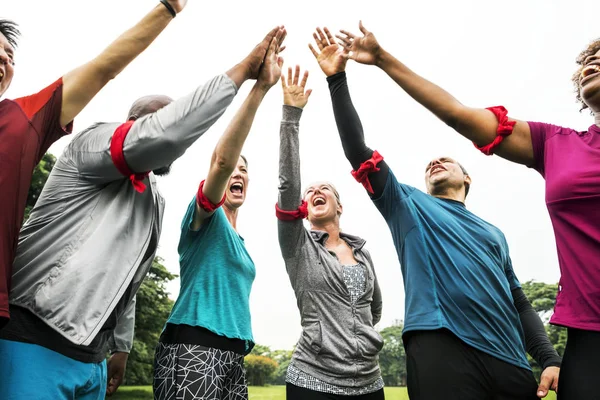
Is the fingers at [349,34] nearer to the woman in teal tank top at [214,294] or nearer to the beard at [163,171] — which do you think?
the woman in teal tank top at [214,294]

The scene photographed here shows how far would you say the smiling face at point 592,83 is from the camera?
2438 mm

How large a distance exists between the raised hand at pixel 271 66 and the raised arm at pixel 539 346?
214 centimetres

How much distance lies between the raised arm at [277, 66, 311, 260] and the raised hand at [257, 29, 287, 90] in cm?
76

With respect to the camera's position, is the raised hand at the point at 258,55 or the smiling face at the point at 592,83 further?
the raised hand at the point at 258,55

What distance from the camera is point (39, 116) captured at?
2.04 metres

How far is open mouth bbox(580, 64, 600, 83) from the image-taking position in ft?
8.09

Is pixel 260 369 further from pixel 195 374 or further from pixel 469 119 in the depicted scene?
pixel 469 119

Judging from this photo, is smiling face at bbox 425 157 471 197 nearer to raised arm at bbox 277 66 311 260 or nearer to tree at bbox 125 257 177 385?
raised arm at bbox 277 66 311 260

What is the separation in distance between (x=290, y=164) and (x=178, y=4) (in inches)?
61.2

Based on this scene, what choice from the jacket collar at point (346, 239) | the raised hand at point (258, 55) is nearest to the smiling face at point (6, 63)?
the raised hand at point (258, 55)

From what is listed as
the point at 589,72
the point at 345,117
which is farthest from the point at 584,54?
the point at 345,117

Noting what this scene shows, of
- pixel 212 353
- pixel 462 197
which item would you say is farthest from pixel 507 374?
pixel 212 353

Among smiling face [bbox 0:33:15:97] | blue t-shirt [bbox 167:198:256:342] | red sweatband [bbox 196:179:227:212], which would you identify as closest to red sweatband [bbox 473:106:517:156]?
red sweatband [bbox 196:179:227:212]

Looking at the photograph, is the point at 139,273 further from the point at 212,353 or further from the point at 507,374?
the point at 507,374
